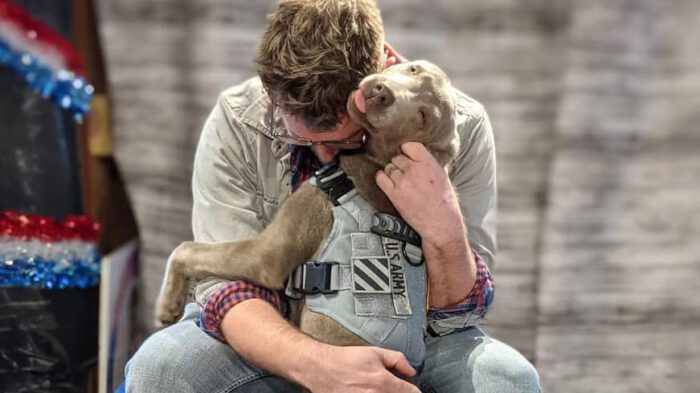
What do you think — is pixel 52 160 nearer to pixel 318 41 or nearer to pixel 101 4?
pixel 101 4

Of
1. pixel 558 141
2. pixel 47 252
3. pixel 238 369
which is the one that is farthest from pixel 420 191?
pixel 47 252

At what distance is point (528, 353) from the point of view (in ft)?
6.18

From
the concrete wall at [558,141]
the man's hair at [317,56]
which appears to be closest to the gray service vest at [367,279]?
the man's hair at [317,56]

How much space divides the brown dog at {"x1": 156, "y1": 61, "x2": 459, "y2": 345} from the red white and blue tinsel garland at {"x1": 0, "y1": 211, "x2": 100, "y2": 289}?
0.70 metres

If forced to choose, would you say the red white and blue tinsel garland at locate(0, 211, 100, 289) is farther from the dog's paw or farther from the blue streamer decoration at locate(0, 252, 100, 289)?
the dog's paw

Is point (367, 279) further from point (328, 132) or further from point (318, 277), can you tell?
point (328, 132)

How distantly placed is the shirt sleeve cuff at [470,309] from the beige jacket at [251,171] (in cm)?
12

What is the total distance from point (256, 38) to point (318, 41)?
79 cm

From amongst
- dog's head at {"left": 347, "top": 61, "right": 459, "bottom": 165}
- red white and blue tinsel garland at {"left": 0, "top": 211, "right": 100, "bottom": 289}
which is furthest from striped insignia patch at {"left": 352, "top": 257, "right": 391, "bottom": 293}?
red white and blue tinsel garland at {"left": 0, "top": 211, "right": 100, "bottom": 289}

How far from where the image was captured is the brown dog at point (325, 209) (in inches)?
41.1

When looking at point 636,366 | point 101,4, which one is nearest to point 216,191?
point 101,4

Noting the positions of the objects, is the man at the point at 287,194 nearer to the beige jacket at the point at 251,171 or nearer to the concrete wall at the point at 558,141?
the beige jacket at the point at 251,171

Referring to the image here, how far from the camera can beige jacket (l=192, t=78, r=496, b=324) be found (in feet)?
3.98

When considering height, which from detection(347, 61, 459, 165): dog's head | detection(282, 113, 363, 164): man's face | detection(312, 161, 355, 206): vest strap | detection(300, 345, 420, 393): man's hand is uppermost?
detection(347, 61, 459, 165): dog's head
